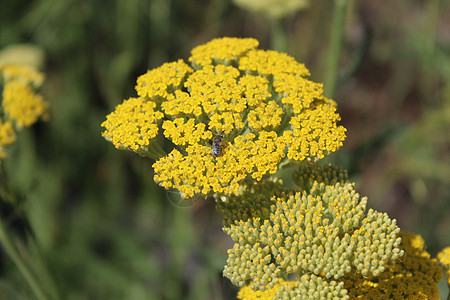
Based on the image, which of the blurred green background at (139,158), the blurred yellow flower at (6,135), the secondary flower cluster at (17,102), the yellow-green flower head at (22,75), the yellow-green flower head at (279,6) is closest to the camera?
the blurred yellow flower at (6,135)

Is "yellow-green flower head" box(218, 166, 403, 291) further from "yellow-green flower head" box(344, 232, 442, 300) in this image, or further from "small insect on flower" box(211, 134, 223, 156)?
"small insect on flower" box(211, 134, 223, 156)

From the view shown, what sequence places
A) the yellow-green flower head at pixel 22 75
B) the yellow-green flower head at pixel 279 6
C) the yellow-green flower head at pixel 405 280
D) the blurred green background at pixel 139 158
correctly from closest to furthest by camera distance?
the yellow-green flower head at pixel 405 280, the yellow-green flower head at pixel 22 75, the yellow-green flower head at pixel 279 6, the blurred green background at pixel 139 158

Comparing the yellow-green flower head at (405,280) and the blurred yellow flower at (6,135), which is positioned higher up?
the blurred yellow flower at (6,135)

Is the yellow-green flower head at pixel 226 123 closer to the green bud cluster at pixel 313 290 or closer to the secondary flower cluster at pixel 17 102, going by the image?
the green bud cluster at pixel 313 290

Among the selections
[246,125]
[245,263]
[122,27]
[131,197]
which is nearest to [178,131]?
[246,125]

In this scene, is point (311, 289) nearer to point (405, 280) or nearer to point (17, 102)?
point (405, 280)

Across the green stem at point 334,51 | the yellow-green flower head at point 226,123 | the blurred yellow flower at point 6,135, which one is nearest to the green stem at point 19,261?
the blurred yellow flower at point 6,135
